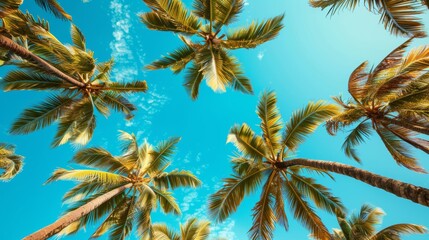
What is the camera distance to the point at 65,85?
416 inches

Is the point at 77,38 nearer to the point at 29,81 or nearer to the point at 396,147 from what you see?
the point at 29,81

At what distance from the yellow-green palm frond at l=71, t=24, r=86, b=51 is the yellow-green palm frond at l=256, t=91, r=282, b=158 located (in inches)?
325

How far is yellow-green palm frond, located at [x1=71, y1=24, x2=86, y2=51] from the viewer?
453 inches

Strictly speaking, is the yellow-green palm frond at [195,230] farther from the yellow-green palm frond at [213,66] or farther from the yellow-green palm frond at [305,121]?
the yellow-green palm frond at [213,66]

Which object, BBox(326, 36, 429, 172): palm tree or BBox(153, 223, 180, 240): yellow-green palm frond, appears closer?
BBox(326, 36, 429, 172): palm tree

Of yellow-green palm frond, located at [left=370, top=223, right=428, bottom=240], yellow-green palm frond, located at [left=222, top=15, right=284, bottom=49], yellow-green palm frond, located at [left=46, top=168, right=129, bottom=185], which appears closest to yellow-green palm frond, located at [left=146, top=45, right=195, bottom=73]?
yellow-green palm frond, located at [left=222, top=15, right=284, bottom=49]

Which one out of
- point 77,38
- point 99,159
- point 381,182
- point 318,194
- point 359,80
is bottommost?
point 381,182

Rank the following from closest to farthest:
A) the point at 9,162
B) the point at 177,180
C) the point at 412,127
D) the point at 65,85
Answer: the point at 412,127 < the point at 65,85 < the point at 177,180 < the point at 9,162

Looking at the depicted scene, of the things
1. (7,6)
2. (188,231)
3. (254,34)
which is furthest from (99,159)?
(254,34)

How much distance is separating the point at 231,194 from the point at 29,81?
8.75 meters

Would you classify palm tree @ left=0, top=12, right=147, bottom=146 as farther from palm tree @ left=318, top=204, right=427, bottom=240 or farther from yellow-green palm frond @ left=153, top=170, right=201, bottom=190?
palm tree @ left=318, top=204, right=427, bottom=240

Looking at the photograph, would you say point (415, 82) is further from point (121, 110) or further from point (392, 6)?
point (121, 110)

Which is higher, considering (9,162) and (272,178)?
(9,162)

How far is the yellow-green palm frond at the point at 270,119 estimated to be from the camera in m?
9.35
